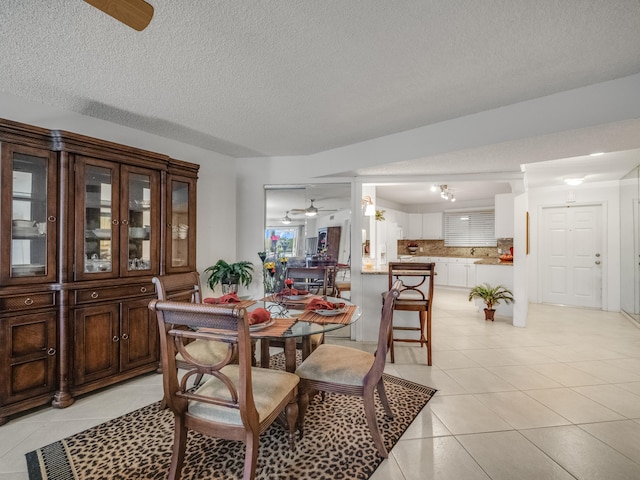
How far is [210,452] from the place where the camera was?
1815mm

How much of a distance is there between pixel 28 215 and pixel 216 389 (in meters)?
2.12

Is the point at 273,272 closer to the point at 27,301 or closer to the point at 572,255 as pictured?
the point at 27,301

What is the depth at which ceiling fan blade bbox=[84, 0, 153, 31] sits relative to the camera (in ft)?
3.94

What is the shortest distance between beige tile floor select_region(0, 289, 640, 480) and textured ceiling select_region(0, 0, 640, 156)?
8.13 ft

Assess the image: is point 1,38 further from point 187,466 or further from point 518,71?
point 518,71

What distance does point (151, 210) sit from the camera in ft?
9.80

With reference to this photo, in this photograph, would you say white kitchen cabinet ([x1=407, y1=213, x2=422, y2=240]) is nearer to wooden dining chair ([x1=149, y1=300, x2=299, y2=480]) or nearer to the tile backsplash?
the tile backsplash

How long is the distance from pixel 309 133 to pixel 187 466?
3038 mm

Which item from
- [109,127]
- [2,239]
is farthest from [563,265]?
[2,239]

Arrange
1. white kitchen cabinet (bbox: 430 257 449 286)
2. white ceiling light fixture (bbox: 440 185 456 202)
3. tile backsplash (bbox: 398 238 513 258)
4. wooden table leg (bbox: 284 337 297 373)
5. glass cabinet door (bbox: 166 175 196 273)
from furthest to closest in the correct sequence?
1. white kitchen cabinet (bbox: 430 257 449 286)
2. tile backsplash (bbox: 398 238 513 258)
3. white ceiling light fixture (bbox: 440 185 456 202)
4. glass cabinet door (bbox: 166 175 196 273)
5. wooden table leg (bbox: 284 337 297 373)

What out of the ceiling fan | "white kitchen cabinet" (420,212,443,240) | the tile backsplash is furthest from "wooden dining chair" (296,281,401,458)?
"white kitchen cabinet" (420,212,443,240)

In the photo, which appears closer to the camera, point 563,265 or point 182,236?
point 182,236

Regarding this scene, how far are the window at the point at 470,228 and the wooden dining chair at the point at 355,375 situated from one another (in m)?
6.85

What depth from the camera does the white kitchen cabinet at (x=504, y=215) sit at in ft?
17.3
